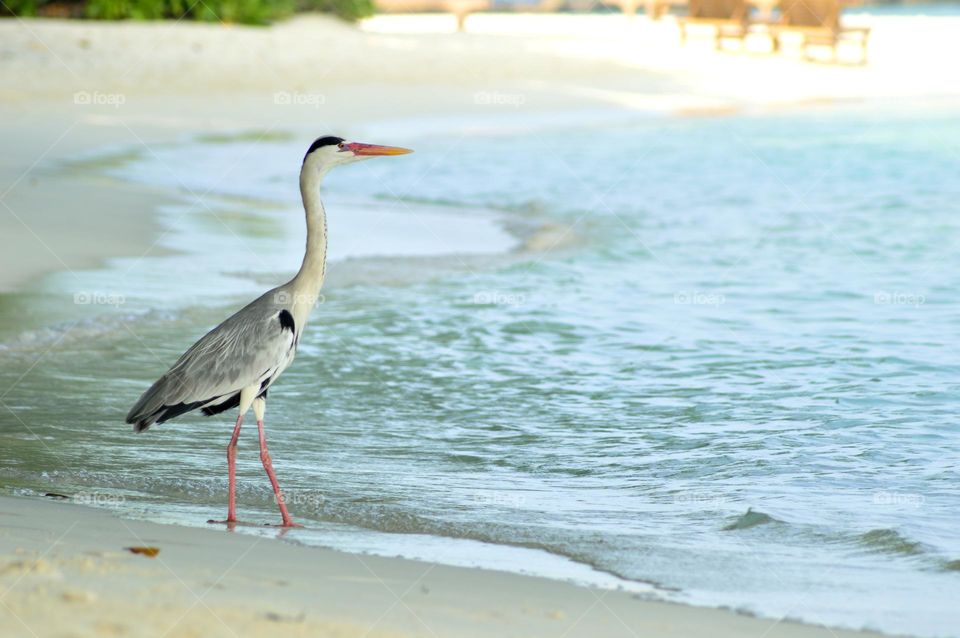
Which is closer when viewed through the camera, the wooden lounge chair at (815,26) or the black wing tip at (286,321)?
the black wing tip at (286,321)

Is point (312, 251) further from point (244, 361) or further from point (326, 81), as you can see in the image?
point (326, 81)

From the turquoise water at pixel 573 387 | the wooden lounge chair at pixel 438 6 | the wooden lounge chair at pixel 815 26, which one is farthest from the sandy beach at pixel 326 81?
the turquoise water at pixel 573 387

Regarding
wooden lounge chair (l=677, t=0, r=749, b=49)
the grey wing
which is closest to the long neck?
the grey wing

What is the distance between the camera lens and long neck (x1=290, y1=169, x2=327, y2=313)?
213 inches

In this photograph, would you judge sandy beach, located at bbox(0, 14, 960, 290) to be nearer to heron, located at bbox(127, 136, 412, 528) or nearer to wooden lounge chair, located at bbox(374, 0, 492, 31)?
wooden lounge chair, located at bbox(374, 0, 492, 31)

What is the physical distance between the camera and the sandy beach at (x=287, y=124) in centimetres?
371

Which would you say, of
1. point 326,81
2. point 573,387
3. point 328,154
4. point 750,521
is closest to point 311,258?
point 328,154

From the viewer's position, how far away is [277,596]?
12.5 ft

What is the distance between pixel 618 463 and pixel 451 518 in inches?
51.2

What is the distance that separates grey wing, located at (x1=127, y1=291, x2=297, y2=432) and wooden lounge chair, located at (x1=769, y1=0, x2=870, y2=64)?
24889 millimetres

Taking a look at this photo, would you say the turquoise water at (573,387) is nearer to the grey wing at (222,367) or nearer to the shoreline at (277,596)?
the shoreline at (277,596)

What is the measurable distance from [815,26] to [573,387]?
23755 mm

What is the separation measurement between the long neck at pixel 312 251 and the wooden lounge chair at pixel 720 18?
25403 millimetres

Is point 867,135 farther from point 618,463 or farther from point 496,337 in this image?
point 618,463
